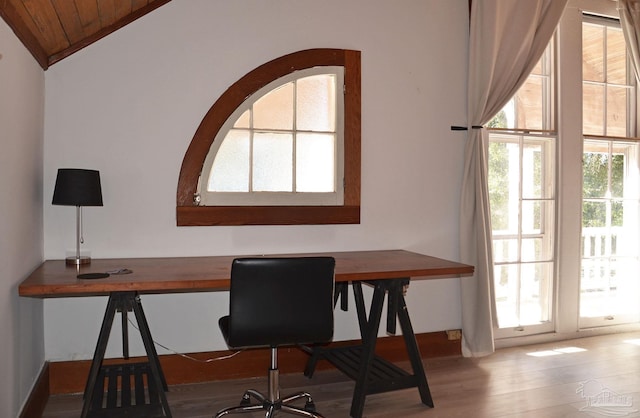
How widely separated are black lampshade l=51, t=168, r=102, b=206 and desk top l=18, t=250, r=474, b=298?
1.15 feet

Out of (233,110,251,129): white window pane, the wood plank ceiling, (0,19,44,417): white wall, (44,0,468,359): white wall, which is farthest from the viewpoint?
(233,110,251,129): white window pane

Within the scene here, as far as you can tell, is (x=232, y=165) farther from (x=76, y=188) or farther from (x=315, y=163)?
(x=76, y=188)

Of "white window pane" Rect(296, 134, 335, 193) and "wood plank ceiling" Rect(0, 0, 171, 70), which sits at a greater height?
"wood plank ceiling" Rect(0, 0, 171, 70)

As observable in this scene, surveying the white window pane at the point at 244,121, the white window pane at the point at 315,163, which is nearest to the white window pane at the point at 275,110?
the white window pane at the point at 244,121

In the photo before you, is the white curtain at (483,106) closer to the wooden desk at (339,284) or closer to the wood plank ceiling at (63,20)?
the wooden desk at (339,284)

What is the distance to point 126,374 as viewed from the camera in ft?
9.21

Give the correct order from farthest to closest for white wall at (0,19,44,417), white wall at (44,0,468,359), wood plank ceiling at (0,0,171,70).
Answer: white wall at (44,0,468,359), wood plank ceiling at (0,0,171,70), white wall at (0,19,44,417)

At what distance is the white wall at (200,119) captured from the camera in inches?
119

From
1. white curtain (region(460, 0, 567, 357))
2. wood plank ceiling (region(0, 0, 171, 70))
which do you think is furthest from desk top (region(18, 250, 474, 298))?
wood plank ceiling (region(0, 0, 171, 70))

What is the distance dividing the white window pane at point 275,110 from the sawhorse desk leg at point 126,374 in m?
1.38

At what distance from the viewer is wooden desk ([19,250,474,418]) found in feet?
7.68

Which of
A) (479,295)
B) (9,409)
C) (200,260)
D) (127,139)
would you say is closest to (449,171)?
(479,295)

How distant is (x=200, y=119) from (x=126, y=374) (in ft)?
5.05

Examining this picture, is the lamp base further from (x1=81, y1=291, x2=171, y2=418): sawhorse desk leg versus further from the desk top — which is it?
(x1=81, y1=291, x2=171, y2=418): sawhorse desk leg
